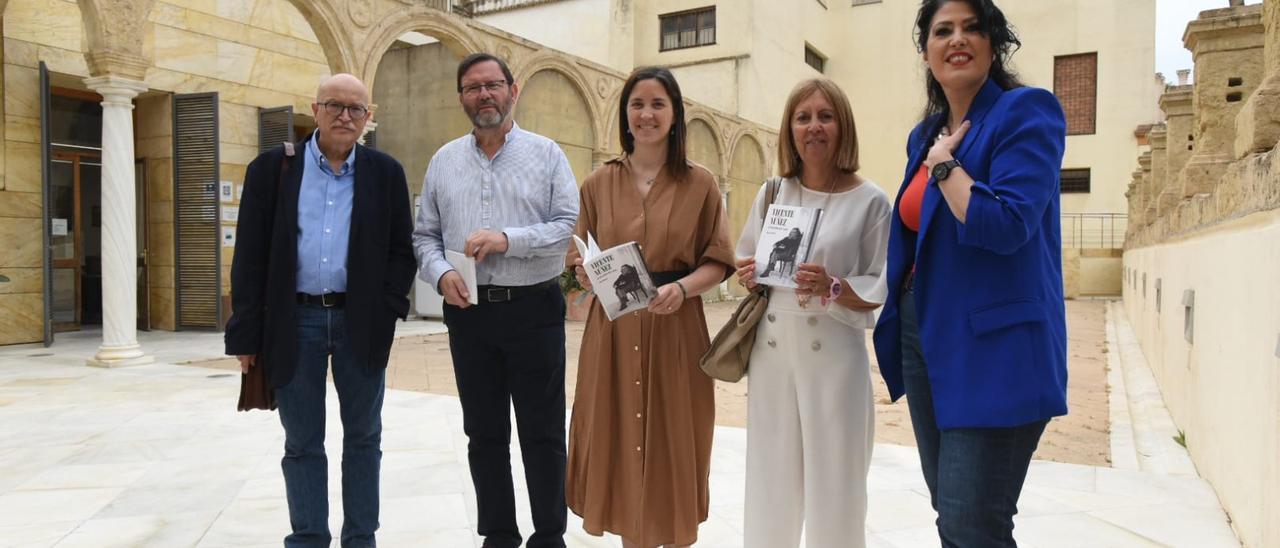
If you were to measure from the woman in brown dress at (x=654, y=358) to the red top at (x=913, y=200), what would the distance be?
0.84m

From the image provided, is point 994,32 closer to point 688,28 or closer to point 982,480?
point 982,480

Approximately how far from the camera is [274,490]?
4320mm

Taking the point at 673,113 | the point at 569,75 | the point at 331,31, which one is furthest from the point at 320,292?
the point at 569,75

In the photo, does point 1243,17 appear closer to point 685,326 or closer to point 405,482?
point 685,326

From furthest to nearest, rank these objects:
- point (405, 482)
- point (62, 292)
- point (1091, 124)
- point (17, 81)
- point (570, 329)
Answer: point (1091, 124) < point (570, 329) < point (62, 292) < point (17, 81) < point (405, 482)

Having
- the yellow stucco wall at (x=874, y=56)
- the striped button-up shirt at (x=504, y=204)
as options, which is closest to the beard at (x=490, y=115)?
the striped button-up shirt at (x=504, y=204)

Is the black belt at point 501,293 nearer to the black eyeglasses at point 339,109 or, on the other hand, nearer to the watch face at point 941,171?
the black eyeglasses at point 339,109

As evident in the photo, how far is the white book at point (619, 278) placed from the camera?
2.69 metres

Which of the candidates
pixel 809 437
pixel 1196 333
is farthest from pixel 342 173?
pixel 1196 333

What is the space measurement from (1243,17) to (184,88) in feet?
40.6

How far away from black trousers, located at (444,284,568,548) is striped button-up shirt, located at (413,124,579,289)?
13cm

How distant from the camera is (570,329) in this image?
1384cm

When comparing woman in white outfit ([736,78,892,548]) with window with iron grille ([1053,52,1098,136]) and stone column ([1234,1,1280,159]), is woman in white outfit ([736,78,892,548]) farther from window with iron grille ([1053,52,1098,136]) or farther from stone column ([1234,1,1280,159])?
window with iron grille ([1053,52,1098,136])

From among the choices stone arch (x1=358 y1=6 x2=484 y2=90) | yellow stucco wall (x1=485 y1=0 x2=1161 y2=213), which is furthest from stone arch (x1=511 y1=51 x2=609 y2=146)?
yellow stucco wall (x1=485 y1=0 x2=1161 y2=213)
